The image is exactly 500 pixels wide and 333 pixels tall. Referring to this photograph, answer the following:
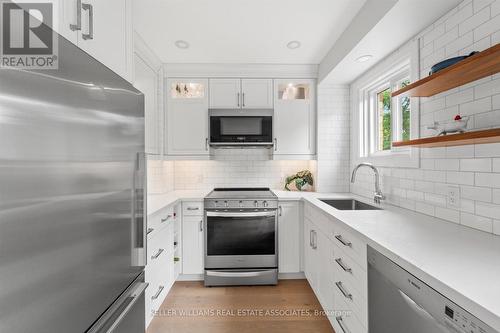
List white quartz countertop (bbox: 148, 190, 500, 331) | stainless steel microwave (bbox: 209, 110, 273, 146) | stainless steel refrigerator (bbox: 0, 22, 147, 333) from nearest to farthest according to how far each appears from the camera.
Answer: stainless steel refrigerator (bbox: 0, 22, 147, 333), white quartz countertop (bbox: 148, 190, 500, 331), stainless steel microwave (bbox: 209, 110, 273, 146)

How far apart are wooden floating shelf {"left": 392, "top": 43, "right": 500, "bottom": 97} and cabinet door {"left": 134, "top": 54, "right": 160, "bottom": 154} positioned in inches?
83.9

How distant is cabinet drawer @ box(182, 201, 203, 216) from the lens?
2645mm

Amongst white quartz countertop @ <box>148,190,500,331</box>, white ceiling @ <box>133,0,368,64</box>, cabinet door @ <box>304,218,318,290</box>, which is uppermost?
white ceiling @ <box>133,0,368,64</box>

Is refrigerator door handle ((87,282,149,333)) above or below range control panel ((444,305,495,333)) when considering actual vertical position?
below

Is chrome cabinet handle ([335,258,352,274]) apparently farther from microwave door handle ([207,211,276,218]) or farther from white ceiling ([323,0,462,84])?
white ceiling ([323,0,462,84])

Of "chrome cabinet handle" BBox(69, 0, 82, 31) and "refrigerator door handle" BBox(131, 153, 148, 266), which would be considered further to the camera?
"refrigerator door handle" BBox(131, 153, 148, 266)

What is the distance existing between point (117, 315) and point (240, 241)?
167cm

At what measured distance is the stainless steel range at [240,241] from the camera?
8.35 ft

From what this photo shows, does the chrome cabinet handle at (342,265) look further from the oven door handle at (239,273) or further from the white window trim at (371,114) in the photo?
the oven door handle at (239,273)

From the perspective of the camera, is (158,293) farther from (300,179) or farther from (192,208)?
(300,179)

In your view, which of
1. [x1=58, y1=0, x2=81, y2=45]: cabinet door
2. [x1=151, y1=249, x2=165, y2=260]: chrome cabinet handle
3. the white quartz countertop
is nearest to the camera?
the white quartz countertop

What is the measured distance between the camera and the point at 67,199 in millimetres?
719

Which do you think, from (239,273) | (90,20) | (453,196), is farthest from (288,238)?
(90,20)

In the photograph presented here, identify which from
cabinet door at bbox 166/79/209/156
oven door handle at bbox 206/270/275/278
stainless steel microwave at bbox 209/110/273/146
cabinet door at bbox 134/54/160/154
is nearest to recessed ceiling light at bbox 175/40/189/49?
cabinet door at bbox 134/54/160/154
